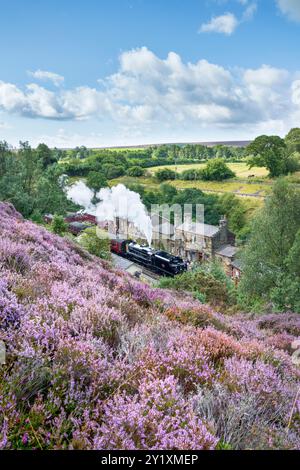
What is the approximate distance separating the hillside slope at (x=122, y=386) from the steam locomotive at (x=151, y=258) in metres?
28.9

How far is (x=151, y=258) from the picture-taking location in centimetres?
3612

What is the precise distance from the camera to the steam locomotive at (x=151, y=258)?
3375 centimetres

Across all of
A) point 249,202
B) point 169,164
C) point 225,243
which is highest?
point 169,164

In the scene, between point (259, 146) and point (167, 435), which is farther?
point (259, 146)

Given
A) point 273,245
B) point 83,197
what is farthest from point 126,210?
point 273,245

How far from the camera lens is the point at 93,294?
5387 millimetres

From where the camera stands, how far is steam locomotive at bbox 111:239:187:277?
33.8m

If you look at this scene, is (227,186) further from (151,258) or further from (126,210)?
(151,258)

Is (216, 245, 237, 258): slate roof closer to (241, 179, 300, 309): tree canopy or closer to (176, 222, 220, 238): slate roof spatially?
(176, 222, 220, 238): slate roof

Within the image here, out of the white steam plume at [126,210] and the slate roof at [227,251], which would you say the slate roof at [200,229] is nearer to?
the slate roof at [227,251]

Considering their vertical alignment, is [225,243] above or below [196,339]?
below

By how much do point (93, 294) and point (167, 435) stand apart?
11.2 ft

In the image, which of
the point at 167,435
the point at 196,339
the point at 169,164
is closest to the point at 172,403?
the point at 167,435
